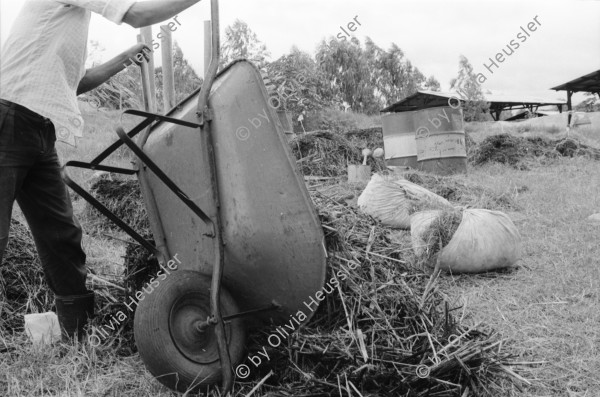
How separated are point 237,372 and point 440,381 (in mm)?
703

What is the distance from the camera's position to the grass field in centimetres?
215

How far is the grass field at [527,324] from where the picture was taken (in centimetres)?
215

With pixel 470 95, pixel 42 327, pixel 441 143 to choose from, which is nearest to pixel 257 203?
pixel 42 327

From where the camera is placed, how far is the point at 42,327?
2557mm

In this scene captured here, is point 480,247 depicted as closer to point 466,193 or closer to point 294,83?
point 466,193

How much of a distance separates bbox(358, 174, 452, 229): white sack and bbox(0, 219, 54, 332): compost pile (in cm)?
268

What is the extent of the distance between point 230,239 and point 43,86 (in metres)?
0.90

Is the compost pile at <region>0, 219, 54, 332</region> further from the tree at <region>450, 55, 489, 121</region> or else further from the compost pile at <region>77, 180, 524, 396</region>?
the tree at <region>450, 55, 489, 121</region>

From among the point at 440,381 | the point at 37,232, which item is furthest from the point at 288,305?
the point at 37,232

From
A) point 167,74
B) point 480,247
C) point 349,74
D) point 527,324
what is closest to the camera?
point 527,324

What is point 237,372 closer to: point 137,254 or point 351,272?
point 351,272

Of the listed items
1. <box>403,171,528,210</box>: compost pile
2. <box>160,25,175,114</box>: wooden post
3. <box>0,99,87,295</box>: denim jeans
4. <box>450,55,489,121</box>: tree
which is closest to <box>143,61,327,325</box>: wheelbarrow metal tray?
<box>0,99,87,295</box>: denim jeans

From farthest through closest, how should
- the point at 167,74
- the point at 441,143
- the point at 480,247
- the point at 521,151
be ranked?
Result: the point at 521,151
the point at 441,143
the point at 167,74
the point at 480,247

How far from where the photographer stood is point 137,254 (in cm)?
273
